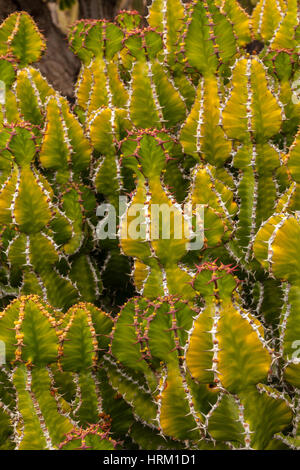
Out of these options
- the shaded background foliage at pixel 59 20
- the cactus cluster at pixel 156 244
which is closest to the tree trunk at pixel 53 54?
the shaded background foliage at pixel 59 20

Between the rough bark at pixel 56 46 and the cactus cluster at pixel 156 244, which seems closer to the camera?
the cactus cluster at pixel 156 244

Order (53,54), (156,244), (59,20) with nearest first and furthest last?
1. (156,244)
2. (53,54)
3. (59,20)

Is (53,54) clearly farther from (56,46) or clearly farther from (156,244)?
(156,244)

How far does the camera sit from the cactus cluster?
137 centimetres

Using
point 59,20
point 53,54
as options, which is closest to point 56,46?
point 53,54

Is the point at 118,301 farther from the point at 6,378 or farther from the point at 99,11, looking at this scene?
the point at 99,11

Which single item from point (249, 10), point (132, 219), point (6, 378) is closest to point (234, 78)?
point (132, 219)

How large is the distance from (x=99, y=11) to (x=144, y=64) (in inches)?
107

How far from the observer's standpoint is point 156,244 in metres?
1.53

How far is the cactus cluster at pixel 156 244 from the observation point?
4.50 feet

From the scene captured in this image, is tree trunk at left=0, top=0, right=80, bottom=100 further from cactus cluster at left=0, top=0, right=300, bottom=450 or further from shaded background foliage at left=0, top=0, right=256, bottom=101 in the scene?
cactus cluster at left=0, top=0, right=300, bottom=450

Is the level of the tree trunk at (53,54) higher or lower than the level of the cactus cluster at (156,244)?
→ higher

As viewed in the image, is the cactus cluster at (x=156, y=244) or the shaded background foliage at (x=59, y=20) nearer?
the cactus cluster at (x=156, y=244)

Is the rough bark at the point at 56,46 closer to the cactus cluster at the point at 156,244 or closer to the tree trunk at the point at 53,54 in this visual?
the tree trunk at the point at 53,54
